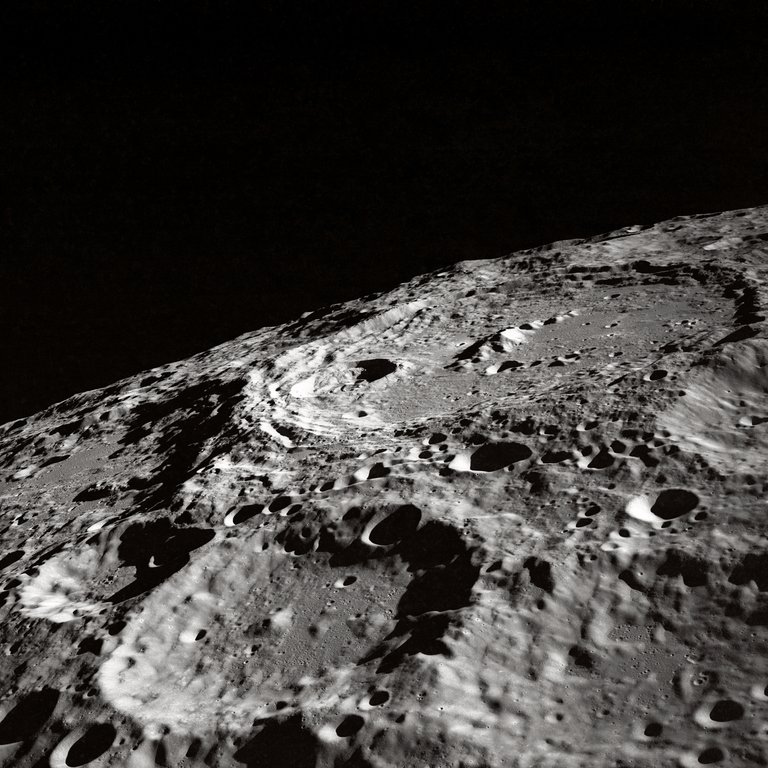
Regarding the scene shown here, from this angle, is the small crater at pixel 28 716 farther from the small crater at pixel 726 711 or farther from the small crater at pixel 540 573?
the small crater at pixel 726 711

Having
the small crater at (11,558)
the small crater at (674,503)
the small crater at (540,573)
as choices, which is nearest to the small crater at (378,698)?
the small crater at (540,573)

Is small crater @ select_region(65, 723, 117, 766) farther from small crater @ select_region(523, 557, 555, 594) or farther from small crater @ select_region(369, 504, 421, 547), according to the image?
small crater @ select_region(523, 557, 555, 594)

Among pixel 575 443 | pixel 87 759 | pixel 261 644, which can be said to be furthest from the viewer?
pixel 575 443

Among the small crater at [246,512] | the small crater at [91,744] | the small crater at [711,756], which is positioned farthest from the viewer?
the small crater at [246,512]

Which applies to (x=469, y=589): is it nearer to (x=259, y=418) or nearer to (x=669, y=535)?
(x=669, y=535)

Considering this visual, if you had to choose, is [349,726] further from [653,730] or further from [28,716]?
[28,716]

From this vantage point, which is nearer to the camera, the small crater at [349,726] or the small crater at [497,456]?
the small crater at [349,726]

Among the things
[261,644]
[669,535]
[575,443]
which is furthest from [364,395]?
[669,535]

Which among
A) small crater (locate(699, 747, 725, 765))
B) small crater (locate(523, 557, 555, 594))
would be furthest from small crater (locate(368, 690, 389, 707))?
small crater (locate(699, 747, 725, 765))
